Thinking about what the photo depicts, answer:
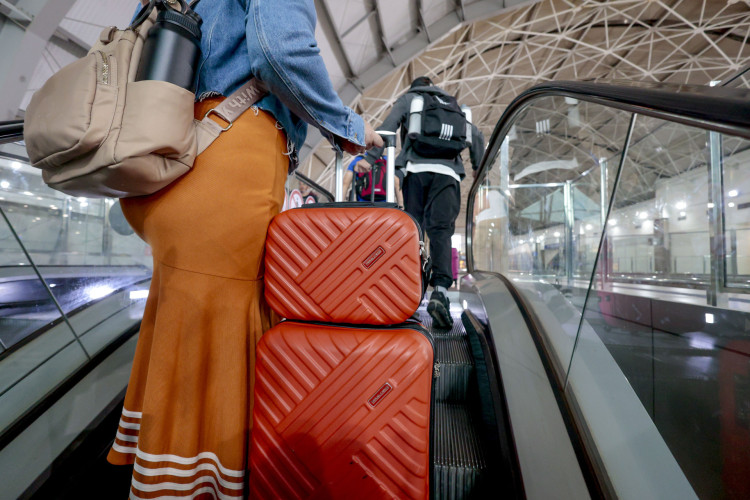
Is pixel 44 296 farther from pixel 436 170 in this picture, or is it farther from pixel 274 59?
pixel 436 170

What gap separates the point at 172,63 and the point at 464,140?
190cm

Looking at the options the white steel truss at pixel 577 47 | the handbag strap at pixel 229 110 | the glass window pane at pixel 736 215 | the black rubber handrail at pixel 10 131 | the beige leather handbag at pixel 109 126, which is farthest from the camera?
the white steel truss at pixel 577 47

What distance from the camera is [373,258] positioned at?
1012 mm

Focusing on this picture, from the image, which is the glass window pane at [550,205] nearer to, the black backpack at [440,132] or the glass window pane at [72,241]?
the black backpack at [440,132]

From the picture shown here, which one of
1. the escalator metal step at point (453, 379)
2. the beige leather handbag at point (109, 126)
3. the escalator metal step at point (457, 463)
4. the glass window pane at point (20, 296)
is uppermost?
the beige leather handbag at point (109, 126)

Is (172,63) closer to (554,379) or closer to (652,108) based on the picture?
(652,108)

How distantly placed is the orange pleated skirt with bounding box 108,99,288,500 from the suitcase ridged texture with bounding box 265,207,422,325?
3.8 inches

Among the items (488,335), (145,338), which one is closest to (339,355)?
(145,338)

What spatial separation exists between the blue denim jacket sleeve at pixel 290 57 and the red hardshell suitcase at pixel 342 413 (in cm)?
65

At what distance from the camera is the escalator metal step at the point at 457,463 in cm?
120

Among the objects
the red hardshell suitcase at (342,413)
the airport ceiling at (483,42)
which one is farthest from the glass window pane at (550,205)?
the airport ceiling at (483,42)

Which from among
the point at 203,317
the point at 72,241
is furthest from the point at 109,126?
the point at 72,241

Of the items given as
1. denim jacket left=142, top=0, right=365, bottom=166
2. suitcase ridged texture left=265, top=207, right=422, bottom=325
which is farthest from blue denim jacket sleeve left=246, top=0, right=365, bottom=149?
suitcase ridged texture left=265, top=207, right=422, bottom=325

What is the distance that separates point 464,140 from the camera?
2389 mm
